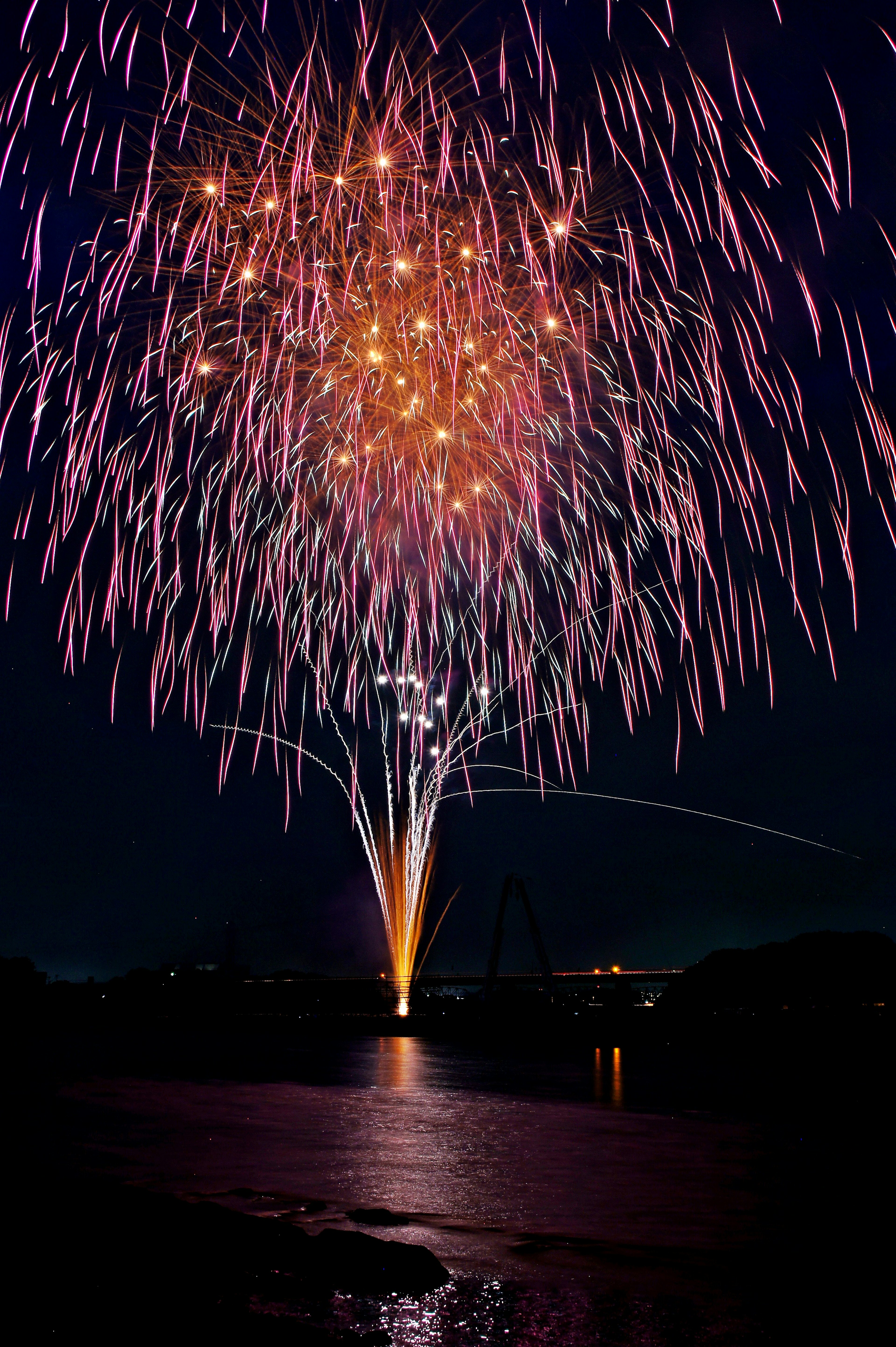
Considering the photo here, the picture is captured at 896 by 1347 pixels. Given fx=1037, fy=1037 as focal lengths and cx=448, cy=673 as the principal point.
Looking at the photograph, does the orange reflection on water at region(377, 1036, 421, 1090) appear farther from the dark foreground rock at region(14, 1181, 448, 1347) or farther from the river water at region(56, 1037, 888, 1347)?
the dark foreground rock at region(14, 1181, 448, 1347)

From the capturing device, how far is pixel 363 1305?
10.8 metres

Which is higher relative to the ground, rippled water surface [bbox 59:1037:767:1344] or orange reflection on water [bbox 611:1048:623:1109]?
rippled water surface [bbox 59:1037:767:1344]

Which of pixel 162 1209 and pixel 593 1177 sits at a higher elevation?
pixel 162 1209

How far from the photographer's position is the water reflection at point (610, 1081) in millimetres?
39250

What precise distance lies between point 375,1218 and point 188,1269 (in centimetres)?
574

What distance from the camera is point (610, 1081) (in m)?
48.1

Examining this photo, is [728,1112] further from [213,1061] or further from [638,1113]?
[213,1061]

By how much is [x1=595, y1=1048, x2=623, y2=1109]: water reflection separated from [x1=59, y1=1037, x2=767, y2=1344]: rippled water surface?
1.51 ft

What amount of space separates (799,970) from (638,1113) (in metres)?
104

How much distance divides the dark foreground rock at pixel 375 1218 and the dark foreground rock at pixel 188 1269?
10.3ft

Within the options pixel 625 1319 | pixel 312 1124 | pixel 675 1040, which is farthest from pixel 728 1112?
pixel 675 1040

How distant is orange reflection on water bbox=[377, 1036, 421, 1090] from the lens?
144 ft

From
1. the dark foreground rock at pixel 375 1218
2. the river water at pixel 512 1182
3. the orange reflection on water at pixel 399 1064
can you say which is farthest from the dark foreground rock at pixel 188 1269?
the orange reflection on water at pixel 399 1064

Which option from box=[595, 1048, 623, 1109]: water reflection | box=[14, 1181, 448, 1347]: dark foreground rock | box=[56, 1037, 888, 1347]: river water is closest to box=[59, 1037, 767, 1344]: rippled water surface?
box=[56, 1037, 888, 1347]: river water
